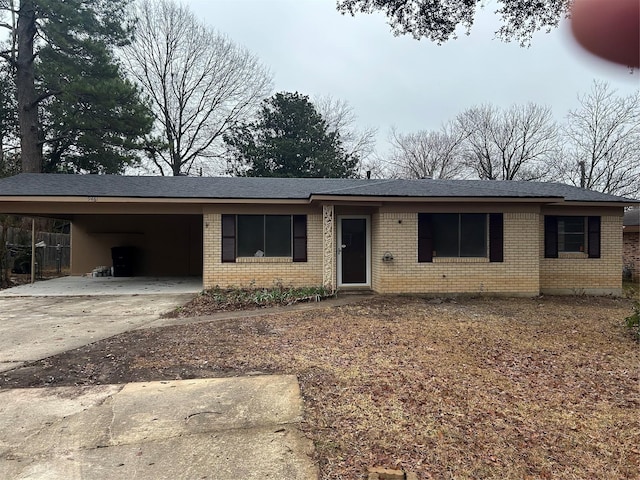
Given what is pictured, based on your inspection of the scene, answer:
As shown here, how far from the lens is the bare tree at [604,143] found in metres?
23.0

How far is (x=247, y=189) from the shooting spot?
36.1 feet

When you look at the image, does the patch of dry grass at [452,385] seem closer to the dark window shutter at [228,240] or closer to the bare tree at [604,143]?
the dark window shutter at [228,240]

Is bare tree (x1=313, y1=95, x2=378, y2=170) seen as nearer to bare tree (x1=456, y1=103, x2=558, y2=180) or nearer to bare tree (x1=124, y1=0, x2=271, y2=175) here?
bare tree (x1=124, y1=0, x2=271, y2=175)

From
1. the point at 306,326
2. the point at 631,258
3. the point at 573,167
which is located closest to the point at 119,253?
the point at 306,326

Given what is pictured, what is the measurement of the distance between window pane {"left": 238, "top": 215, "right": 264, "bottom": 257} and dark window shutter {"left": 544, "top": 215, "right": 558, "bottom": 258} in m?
7.53

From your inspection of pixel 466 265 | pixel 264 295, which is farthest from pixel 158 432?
pixel 466 265

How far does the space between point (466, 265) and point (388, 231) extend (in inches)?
82.9

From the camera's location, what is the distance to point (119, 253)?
46.2ft

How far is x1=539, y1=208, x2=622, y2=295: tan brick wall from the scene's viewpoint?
1059 centimetres

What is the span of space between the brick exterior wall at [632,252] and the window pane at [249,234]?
14103 mm

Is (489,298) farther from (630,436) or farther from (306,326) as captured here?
(630,436)

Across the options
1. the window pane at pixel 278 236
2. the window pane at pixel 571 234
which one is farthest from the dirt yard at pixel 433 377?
the window pane at pixel 571 234

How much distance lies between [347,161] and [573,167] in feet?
49.0

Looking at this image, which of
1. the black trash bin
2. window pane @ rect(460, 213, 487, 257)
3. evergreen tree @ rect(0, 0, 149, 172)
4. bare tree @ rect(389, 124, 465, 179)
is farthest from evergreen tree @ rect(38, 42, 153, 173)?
bare tree @ rect(389, 124, 465, 179)
